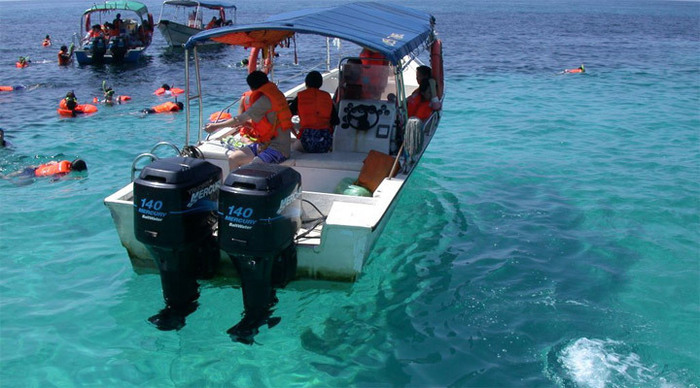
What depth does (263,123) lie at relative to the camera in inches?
281

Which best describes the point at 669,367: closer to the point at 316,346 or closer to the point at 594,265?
the point at 594,265

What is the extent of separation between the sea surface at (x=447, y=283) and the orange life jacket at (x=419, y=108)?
4.42ft

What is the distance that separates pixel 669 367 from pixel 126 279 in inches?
226

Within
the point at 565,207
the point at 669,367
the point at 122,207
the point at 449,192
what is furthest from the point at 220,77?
the point at 669,367

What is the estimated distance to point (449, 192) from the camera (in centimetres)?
1026

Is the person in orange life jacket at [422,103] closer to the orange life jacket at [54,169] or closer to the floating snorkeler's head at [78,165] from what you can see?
the floating snorkeler's head at [78,165]

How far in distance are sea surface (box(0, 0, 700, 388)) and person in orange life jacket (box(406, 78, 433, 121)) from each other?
136cm

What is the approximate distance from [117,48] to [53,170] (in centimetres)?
1696

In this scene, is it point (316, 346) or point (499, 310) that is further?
point (499, 310)

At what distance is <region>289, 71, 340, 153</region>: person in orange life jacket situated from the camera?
7656 millimetres

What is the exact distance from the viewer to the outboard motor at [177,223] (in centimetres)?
517

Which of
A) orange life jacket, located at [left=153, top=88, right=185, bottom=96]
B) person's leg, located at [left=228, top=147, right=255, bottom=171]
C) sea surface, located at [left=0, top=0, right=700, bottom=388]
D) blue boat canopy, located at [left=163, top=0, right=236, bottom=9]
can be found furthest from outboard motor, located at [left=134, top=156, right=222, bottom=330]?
blue boat canopy, located at [left=163, top=0, right=236, bottom=9]

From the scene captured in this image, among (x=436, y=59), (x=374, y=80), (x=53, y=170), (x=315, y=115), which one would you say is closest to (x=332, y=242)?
(x=315, y=115)

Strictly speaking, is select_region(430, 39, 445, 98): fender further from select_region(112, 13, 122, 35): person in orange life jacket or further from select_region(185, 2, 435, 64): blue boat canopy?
select_region(112, 13, 122, 35): person in orange life jacket
